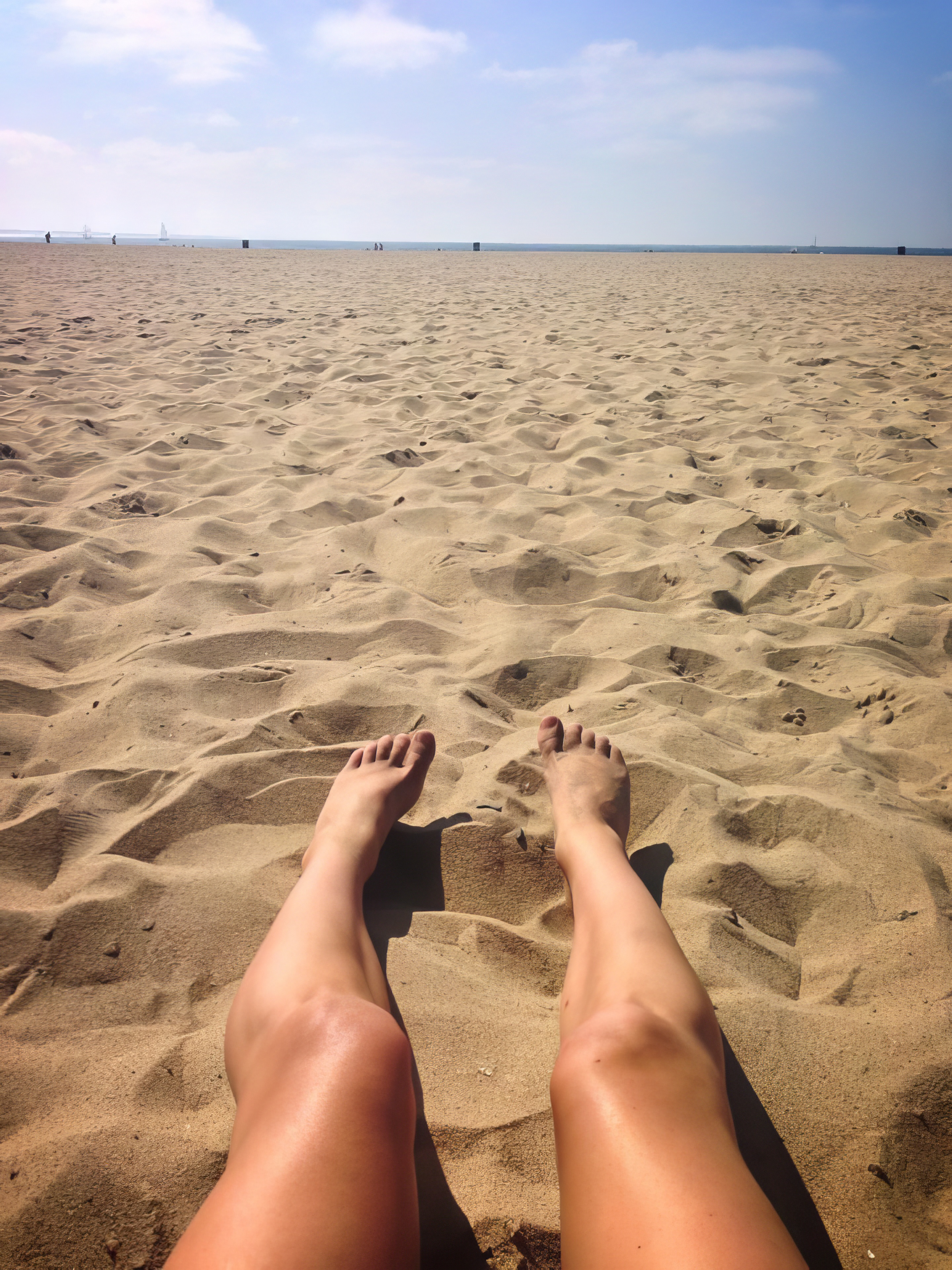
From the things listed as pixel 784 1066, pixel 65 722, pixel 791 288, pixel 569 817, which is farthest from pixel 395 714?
pixel 791 288

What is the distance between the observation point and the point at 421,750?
1.52 meters

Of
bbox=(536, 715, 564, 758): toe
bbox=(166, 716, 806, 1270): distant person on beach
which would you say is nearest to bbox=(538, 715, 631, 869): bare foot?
bbox=(536, 715, 564, 758): toe

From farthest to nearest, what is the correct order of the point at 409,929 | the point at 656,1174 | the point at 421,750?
the point at 421,750
the point at 409,929
the point at 656,1174

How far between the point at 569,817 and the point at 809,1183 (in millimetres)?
608

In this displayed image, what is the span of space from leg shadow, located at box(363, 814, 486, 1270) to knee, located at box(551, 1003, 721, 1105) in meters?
0.18

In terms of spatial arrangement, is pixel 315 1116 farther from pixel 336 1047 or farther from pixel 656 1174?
pixel 656 1174

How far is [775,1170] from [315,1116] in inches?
22.0

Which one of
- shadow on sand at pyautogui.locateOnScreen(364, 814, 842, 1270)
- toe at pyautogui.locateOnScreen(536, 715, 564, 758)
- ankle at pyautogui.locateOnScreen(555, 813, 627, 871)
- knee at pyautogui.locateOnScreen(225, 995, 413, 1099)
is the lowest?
shadow on sand at pyautogui.locateOnScreen(364, 814, 842, 1270)

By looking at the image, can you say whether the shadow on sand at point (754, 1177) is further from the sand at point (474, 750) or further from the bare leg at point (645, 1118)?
the bare leg at point (645, 1118)

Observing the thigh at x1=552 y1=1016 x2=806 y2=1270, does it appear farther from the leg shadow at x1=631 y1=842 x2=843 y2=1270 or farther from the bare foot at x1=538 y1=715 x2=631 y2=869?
the bare foot at x1=538 y1=715 x2=631 y2=869

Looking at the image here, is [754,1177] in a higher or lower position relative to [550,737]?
lower

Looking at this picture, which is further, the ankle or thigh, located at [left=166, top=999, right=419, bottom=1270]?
the ankle

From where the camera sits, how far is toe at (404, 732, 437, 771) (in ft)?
Result: 4.88

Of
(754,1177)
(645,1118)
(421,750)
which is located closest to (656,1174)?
(645,1118)
